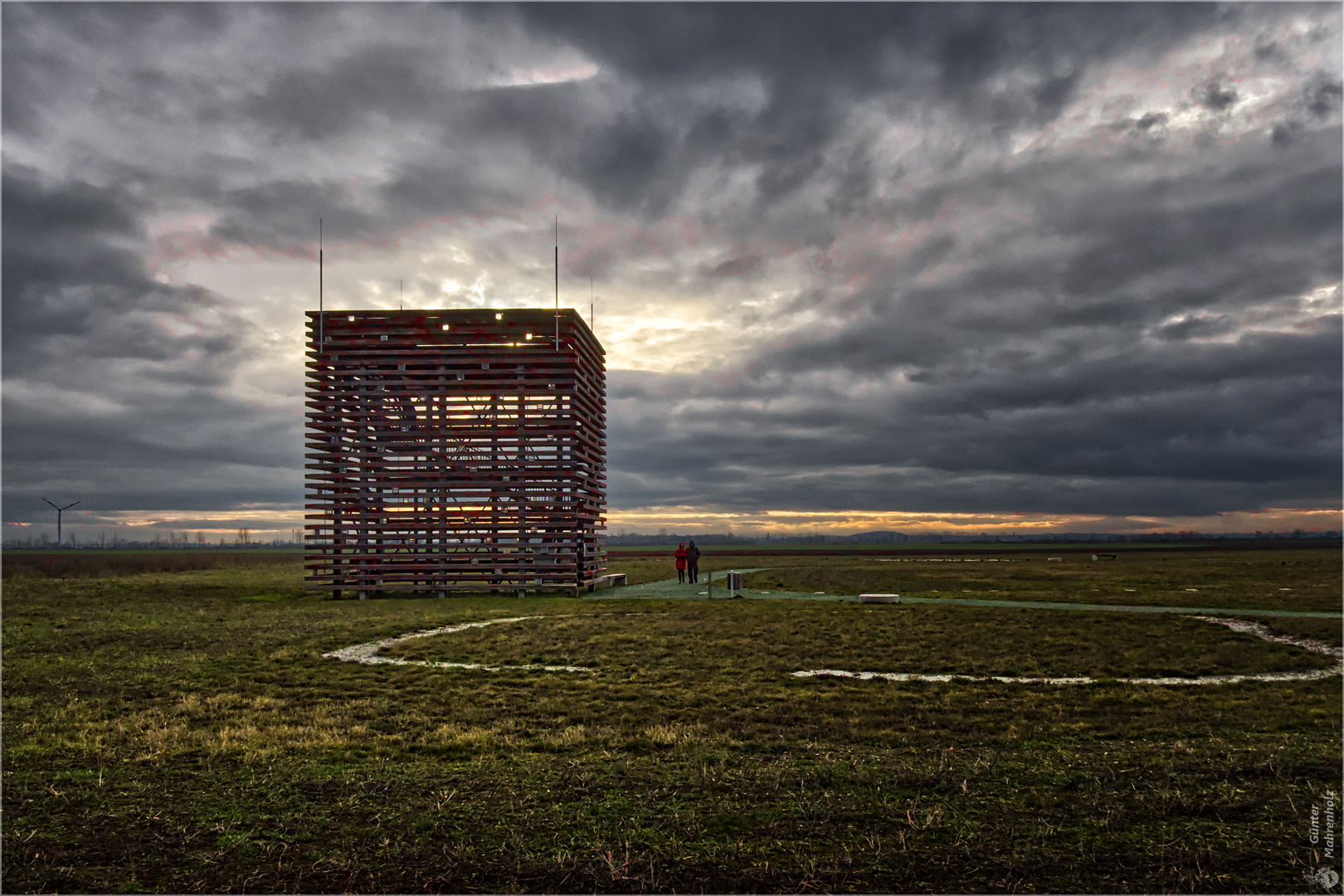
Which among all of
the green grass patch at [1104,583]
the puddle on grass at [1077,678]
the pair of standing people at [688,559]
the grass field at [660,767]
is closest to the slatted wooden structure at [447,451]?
the pair of standing people at [688,559]

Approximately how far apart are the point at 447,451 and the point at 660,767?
86.6 ft

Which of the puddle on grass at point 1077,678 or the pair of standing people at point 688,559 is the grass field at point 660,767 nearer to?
the puddle on grass at point 1077,678

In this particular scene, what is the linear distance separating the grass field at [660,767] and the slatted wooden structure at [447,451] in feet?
46.7

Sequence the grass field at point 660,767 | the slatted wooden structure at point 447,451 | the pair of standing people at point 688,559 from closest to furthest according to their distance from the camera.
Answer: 1. the grass field at point 660,767
2. the slatted wooden structure at point 447,451
3. the pair of standing people at point 688,559

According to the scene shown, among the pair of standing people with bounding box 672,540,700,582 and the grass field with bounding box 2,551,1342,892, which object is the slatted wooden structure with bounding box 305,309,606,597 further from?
the grass field with bounding box 2,551,1342,892

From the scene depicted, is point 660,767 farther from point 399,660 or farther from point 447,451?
point 447,451

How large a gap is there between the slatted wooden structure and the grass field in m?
14.2

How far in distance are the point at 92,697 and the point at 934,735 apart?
1274cm

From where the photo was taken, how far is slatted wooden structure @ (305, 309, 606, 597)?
32531 millimetres

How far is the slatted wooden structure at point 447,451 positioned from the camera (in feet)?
107

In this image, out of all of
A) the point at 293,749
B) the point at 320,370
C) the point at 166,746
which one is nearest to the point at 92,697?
the point at 166,746

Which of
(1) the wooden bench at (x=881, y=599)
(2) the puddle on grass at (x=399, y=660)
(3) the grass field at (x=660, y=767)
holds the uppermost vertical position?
(3) the grass field at (x=660, y=767)

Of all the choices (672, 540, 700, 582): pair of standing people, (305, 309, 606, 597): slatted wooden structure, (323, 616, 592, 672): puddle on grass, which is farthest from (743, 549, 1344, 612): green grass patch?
(323, 616, 592, 672): puddle on grass

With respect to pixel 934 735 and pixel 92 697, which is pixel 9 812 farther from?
pixel 934 735
